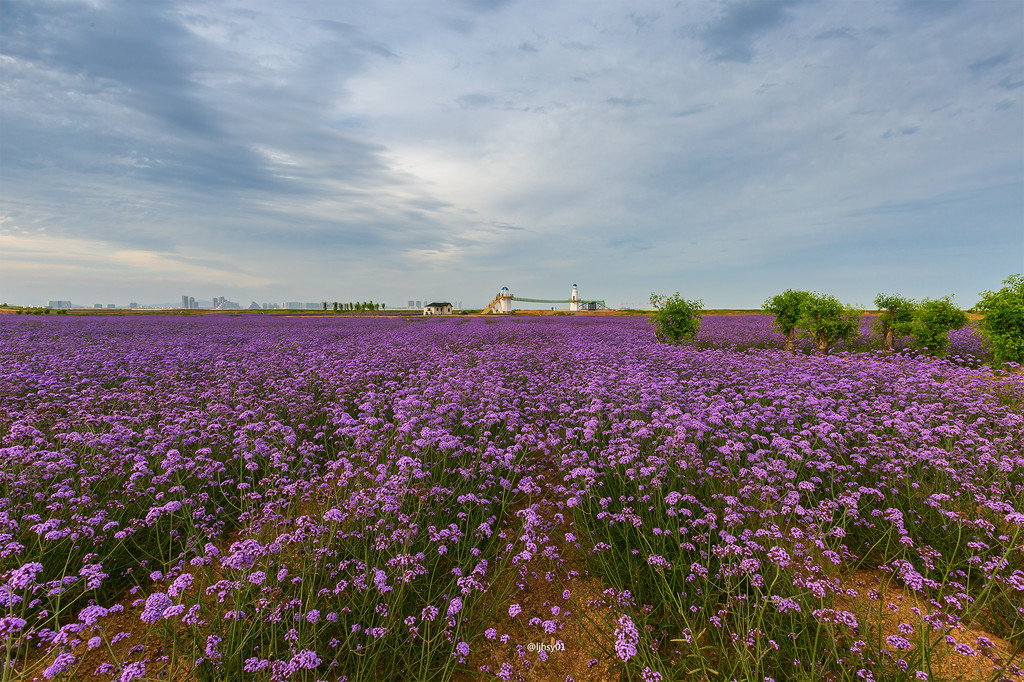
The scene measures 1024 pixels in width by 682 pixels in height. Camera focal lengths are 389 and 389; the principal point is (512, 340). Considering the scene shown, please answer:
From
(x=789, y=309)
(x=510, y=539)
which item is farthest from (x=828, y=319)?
(x=510, y=539)

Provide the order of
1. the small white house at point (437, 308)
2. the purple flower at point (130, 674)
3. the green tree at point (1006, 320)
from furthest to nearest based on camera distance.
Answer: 1. the small white house at point (437, 308)
2. the green tree at point (1006, 320)
3. the purple flower at point (130, 674)

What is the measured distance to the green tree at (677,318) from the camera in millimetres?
16922

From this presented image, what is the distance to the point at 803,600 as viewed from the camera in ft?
8.76

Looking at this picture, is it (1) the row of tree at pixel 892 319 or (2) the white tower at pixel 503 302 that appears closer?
(1) the row of tree at pixel 892 319

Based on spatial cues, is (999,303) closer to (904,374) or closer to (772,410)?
(904,374)

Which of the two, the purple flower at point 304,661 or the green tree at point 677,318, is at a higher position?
the green tree at point 677,318

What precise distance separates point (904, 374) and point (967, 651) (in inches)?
339

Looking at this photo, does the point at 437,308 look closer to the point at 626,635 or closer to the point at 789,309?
the point at 789,309

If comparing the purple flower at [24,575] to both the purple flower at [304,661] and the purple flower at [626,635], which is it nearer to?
the purple flower at [304,661]

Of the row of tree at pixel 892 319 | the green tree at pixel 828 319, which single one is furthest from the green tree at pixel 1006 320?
the green tree at pixel 828 319

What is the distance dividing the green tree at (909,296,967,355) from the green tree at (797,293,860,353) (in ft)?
5.85

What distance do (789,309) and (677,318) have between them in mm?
4590

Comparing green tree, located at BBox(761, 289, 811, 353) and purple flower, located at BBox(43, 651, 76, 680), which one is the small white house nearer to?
green tree, located at BBox(761, 289, 811, 353)

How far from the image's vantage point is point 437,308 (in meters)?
60.5
